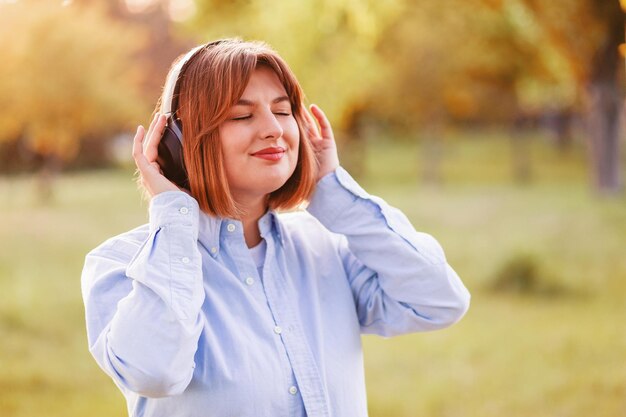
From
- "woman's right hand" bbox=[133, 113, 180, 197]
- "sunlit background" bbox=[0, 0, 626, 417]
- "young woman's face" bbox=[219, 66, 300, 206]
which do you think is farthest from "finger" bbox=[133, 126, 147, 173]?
"sunlit background" bbox=[0, 0, 626, 417]

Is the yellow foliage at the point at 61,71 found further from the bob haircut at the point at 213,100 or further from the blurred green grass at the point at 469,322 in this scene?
the bob haircut at the point at 213,100

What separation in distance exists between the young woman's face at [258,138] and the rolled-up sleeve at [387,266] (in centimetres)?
17

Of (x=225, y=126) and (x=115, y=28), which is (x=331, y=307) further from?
(x=115, y=28)

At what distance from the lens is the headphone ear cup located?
1482 mm

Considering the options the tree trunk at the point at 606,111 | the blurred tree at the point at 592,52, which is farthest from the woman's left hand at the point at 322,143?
Result: the tree trunk at the point at 606,111

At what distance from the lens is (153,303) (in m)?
1.30

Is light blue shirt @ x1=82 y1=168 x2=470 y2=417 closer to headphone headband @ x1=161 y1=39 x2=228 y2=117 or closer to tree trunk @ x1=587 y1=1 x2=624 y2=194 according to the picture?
headphone headband @ x1=161 y1=39 x2=228 y2=117

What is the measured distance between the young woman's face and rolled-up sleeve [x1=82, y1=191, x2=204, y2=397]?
0.40 ft

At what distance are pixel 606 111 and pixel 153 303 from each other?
10.2m

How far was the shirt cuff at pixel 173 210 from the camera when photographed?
1.39 metres

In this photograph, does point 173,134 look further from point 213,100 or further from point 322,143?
point 322,143

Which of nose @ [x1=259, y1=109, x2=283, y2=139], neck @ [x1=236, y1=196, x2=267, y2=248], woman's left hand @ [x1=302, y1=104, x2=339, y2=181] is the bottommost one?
neck @ [x1=236, y1=196, x2=267, y2=248]

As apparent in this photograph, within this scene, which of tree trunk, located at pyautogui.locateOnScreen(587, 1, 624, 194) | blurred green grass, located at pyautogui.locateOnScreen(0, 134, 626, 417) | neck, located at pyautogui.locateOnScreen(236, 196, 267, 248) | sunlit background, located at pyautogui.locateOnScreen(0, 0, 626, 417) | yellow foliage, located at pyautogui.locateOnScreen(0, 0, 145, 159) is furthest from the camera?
tree trunk, located at pyautogui.locateOnScreen(587, 1, 624, 194)

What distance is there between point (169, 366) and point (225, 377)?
129 millimetres
